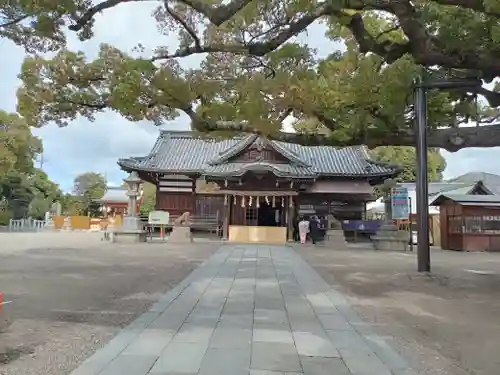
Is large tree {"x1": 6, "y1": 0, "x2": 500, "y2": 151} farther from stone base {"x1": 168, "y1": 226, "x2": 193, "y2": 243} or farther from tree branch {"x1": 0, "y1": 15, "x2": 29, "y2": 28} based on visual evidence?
stone base {"x1": 168, "y1": 226, "x2": 193, "y2": 243}

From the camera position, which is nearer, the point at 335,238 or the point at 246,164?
the point at 335,238

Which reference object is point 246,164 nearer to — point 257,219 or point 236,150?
point 236,150

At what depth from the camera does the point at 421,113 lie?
10.9m

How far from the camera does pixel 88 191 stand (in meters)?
60.9

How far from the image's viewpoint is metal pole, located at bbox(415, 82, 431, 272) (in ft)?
35.9

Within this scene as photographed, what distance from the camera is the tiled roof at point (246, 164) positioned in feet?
78.8

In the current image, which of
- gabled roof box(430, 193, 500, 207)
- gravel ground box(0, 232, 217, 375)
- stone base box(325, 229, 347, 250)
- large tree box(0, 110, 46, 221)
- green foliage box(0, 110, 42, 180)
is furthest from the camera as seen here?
large tree box(0, 110, 46, 221)

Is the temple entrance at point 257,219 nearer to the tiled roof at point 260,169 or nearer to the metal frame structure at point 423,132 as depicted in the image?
the tiled roof at point 260,169

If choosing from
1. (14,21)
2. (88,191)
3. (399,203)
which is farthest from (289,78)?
(88,191)

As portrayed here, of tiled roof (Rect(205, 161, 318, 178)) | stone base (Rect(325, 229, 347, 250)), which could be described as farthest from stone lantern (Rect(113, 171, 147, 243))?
stone base (Rect(325, 229, 347, 250))

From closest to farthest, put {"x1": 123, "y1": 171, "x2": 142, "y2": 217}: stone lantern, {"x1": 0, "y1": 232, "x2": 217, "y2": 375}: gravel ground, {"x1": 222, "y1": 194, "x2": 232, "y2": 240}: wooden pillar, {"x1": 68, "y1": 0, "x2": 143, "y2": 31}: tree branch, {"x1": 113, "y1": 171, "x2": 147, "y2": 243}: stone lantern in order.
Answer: {"x1": 0, "y1": 232, "x2": 217, "y2": 375}: gravel ground < {"x1": 68, "y1": 0, "x2": 143, "y2": 31}: tree branch < {"x1": 113, "y1": 171, "x2": 147, "y2": 243}: stone lantern < {"x1": 123, "y1": 171, "x2": 142, "y2": 217}: stone lantern < {"x1": 222, "y1": 194, "x2": 232, "y2": 240}: wooden pillar

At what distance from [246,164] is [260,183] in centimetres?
121

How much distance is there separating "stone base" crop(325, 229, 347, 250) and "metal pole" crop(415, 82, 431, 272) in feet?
32.8

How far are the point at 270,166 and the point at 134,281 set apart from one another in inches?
547
